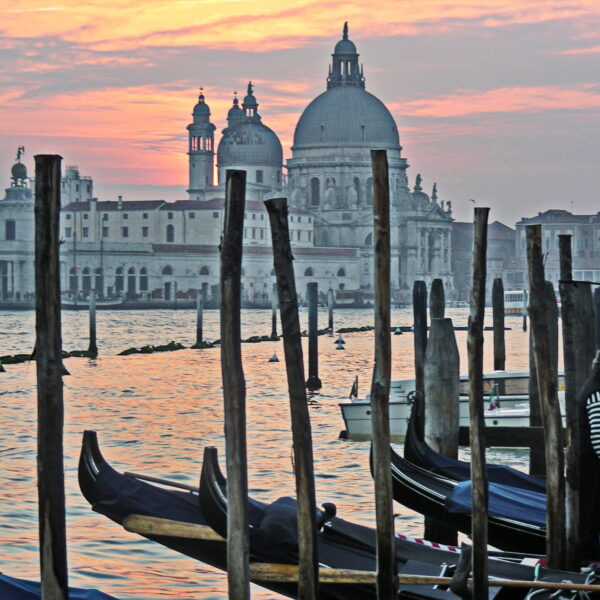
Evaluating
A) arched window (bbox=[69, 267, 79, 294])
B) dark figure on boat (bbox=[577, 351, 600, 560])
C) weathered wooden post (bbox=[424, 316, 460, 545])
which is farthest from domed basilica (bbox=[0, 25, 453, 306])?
dark figure on boat (bbox=[577, 351, 600, 560])

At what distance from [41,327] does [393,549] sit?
156 cm

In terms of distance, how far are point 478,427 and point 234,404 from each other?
122 centimetres

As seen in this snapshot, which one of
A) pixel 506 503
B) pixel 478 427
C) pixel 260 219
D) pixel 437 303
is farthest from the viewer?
pixel 260 219

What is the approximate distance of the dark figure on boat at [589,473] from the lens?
618 centimetres

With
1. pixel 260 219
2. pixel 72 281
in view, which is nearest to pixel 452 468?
pixel 72 281

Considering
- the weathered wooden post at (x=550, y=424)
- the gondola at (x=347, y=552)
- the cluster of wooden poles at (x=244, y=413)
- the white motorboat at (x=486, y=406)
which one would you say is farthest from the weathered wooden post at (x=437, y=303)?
the gondola at (x=347, y=552)

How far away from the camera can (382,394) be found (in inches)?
221

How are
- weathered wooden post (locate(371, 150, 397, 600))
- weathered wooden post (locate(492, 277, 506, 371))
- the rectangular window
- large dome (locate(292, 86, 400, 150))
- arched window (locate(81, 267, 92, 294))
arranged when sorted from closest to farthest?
weathered wooden post (locate(371, 150, 397, 600)) < weathered wooden post (locate(492, 277, 506, 371)) < arched window (locate(81, 267, 92, 294)) < the rectangular window < large dome (locate(292, 86, 400, 150))

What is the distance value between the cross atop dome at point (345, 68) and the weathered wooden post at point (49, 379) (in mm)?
91238

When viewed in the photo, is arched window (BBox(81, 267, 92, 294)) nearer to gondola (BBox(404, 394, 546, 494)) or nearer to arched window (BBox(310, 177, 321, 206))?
arched window (BBox(310, 177, 321, 206))

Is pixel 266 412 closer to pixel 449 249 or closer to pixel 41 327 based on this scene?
pixel 41 327

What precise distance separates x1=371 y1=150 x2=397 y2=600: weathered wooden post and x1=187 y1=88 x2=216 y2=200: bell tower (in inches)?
3753

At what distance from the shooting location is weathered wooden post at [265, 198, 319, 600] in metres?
5.32

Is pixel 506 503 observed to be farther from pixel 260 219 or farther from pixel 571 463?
pixel 260 219
